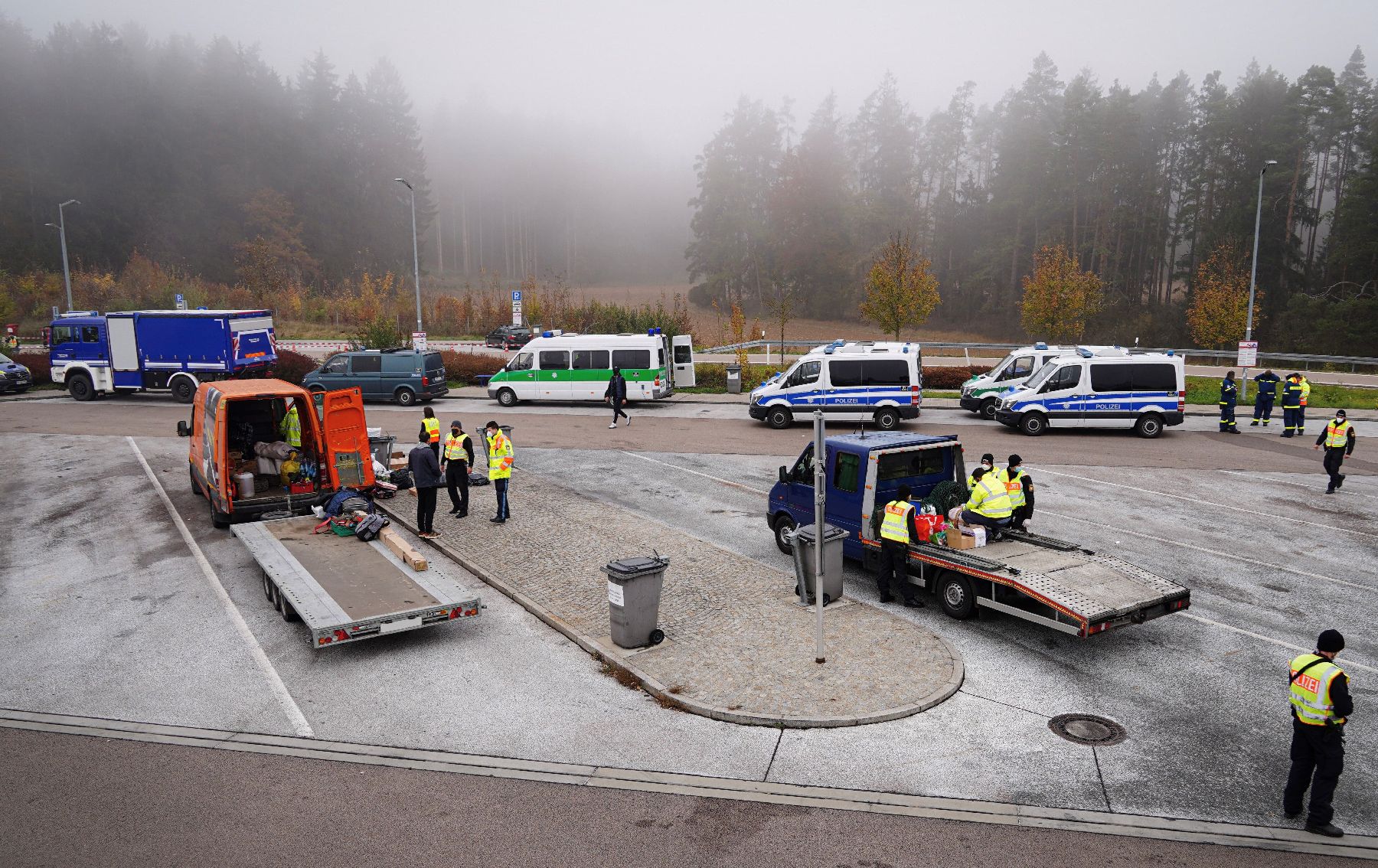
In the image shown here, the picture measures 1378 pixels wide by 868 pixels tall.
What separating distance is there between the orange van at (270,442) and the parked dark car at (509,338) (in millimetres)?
30914

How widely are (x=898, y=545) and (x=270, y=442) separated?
1104cm

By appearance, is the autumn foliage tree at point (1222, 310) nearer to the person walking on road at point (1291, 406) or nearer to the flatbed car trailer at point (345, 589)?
the person walking on road at point (1291, 406)

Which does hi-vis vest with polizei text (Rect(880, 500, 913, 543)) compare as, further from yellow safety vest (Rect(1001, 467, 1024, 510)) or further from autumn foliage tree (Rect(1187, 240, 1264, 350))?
autumn foliage tree (Rect(1187, 240, 1264, 350))

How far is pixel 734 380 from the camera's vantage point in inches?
1335

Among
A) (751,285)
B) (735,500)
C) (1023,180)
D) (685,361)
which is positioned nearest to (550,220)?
(751,285)

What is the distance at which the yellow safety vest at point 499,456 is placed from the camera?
14.3 metres

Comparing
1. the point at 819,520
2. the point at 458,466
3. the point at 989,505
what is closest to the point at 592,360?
the point at 458,466

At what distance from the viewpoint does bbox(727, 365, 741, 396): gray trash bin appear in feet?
111

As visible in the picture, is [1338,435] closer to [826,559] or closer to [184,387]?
[826,559]

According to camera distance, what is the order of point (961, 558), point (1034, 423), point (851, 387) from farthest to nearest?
point (851, 387)
point (1034, 423)
point (961, 558)

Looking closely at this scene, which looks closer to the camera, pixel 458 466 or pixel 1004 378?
pixel 458 466

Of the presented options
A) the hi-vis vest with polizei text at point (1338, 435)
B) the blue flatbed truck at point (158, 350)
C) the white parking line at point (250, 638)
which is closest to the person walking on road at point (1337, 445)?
the hi-vis vest with polizei text at point (1338, 435)

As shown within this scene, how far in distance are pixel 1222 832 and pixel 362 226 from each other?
10586cm

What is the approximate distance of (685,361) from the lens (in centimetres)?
3294
